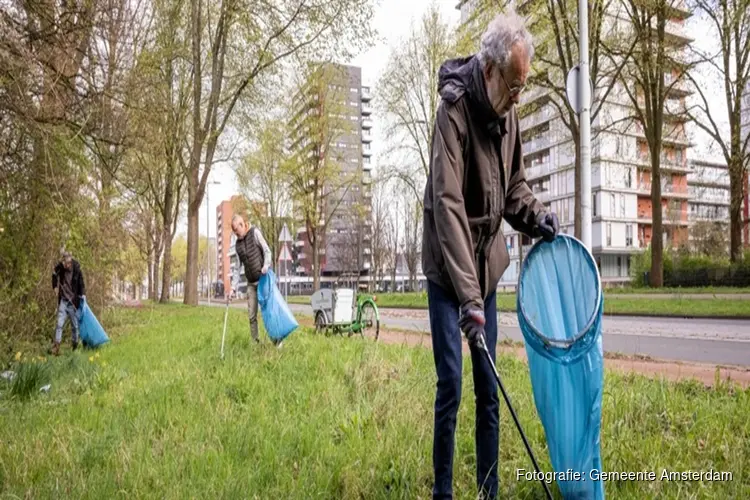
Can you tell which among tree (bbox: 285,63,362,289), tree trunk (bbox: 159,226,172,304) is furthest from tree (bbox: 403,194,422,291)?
tree trunk (bbox: 159,226,172,304)

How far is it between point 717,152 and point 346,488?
87.5 feet

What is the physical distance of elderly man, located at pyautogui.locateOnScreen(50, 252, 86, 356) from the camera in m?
8.85

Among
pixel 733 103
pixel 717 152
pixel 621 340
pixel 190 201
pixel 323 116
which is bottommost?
pixel 621 340

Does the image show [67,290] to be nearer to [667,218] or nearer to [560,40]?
[560,40]

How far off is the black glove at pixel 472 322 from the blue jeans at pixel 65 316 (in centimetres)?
891

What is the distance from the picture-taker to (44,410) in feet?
14.6

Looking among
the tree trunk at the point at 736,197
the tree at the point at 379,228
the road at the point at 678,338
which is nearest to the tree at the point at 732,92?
the tree trunk at the point at 736,197

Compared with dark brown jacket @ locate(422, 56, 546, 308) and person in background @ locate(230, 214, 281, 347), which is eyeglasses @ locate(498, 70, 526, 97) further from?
person in background @ locate(230, 214, 281, 347)

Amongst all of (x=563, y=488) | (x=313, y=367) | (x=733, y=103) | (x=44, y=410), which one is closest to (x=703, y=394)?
(x=563, y=488)

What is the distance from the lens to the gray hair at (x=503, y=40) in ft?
7.16

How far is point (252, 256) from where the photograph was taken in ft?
25.0

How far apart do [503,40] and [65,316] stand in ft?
30.9

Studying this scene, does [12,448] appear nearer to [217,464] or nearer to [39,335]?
[217,464]

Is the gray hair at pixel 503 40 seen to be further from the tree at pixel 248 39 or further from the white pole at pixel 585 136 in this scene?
the tree at pixel 248 39
